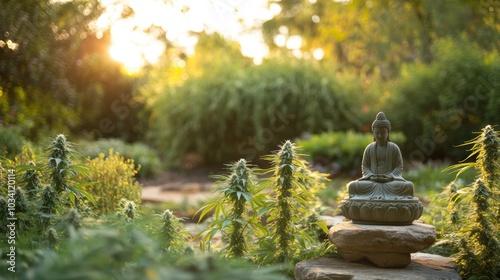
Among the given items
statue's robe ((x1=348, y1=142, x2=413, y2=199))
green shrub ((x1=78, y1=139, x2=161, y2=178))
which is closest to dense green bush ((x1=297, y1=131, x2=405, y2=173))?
green shrub ((x1=78, y1=139, x2=161, y2=178))

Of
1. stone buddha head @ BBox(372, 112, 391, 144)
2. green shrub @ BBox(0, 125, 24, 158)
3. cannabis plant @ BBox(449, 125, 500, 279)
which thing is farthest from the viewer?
green shrub @ BBox(0, 125, 24, 158)

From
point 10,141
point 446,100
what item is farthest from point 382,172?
point 446,100

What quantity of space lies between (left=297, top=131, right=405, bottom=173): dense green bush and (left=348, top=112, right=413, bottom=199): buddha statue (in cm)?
577

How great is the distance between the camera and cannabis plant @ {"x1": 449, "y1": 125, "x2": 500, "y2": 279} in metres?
3.80

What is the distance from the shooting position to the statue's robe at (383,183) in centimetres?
392

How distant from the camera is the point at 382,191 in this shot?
12.9 feet

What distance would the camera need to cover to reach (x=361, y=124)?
1267 centimetres

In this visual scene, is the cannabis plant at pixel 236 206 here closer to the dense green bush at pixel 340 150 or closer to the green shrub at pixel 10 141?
the green shrub at pixel 10 141

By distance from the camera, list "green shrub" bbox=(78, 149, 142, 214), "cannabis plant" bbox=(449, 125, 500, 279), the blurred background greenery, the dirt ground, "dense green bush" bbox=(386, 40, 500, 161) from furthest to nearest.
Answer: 1. "dense green bush" bbox=(386, 40, 500, 161)
2. the blurred background greenery
3. the dirt ground
4. "green shrub" bbox=(78, 149, 142, 214)
5. "cannabis plant" bbox=(449, 125, 500, 279)

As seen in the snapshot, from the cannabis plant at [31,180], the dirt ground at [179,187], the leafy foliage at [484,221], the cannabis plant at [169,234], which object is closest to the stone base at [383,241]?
the leafy foliage at [484,221]

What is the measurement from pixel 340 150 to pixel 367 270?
6.53m

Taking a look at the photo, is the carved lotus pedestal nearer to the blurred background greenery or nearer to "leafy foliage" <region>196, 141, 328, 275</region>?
"leafy foliage" <region>196, 141, 328, 275</region>

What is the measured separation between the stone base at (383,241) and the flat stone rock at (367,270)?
7 cm

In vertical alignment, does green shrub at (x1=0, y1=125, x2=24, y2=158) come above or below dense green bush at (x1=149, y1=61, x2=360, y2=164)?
below
